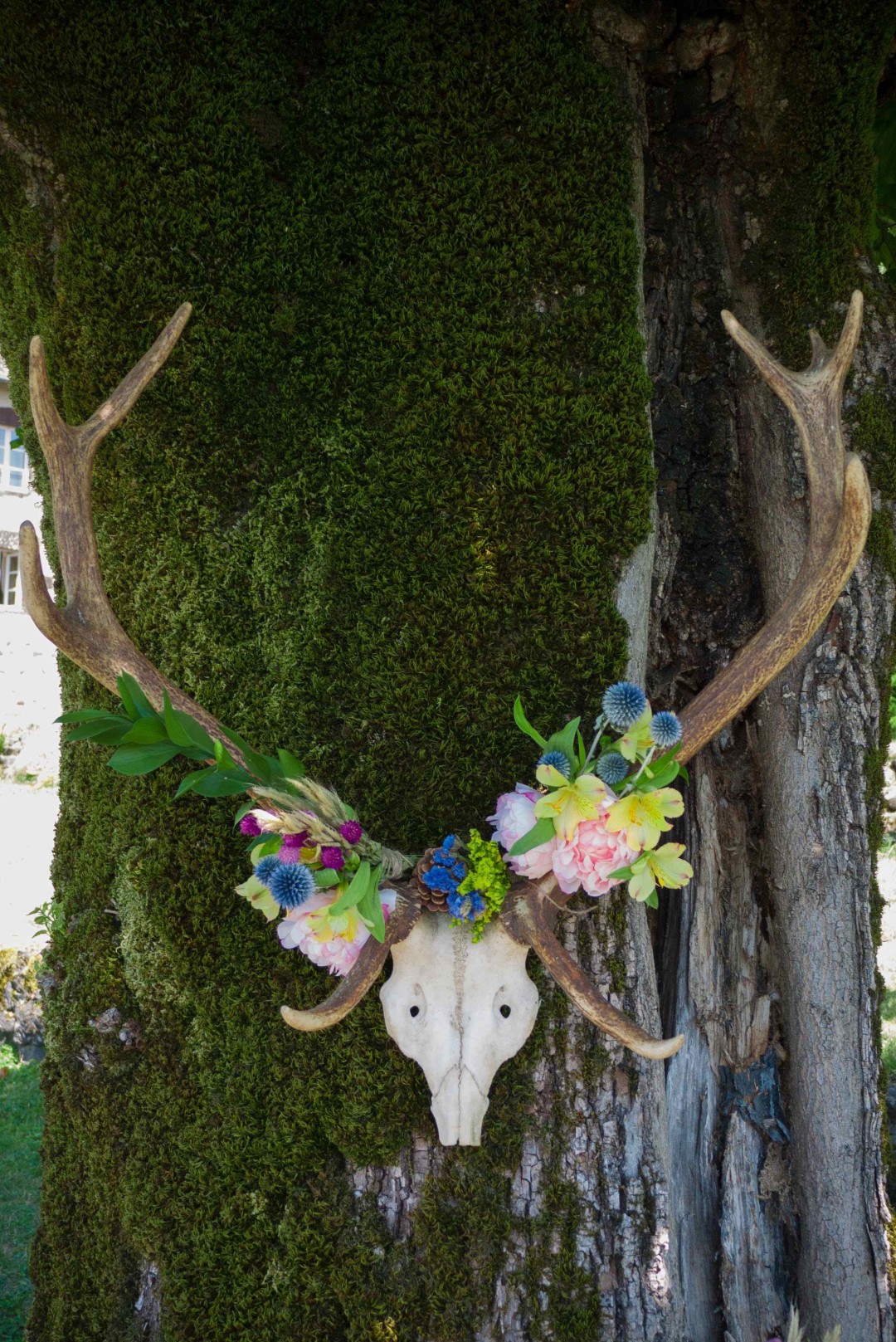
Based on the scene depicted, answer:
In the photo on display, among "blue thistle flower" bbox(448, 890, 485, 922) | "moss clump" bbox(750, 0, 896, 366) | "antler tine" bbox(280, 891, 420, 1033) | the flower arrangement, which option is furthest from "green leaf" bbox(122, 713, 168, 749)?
"moss clump" bbox(750, 0, 896, 366)

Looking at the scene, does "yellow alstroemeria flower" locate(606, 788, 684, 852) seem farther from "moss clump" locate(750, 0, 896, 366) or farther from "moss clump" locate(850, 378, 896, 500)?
"moss clump" locate(750, 0, 896, 366)

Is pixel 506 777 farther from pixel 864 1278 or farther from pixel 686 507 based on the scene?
pixel 864 1278

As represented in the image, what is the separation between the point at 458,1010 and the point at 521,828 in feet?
1.46

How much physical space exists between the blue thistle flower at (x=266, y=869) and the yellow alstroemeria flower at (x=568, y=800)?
1.75 ft

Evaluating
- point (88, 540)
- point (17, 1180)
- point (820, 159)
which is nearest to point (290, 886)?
point (88, 540)

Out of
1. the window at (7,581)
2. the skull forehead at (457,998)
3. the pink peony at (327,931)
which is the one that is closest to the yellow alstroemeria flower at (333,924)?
the pink peony at (327,931)

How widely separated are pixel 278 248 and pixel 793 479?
151 cm

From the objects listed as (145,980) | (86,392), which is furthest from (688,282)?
(145,980)

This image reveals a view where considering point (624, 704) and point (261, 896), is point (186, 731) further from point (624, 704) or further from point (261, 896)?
point (624, 704)

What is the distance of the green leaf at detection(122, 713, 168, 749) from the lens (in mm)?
1897

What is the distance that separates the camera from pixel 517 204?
2346 millimetres

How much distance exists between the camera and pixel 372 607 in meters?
2.32

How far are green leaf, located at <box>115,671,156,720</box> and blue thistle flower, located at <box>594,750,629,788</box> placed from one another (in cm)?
90

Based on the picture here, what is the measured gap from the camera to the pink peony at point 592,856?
1925mm
